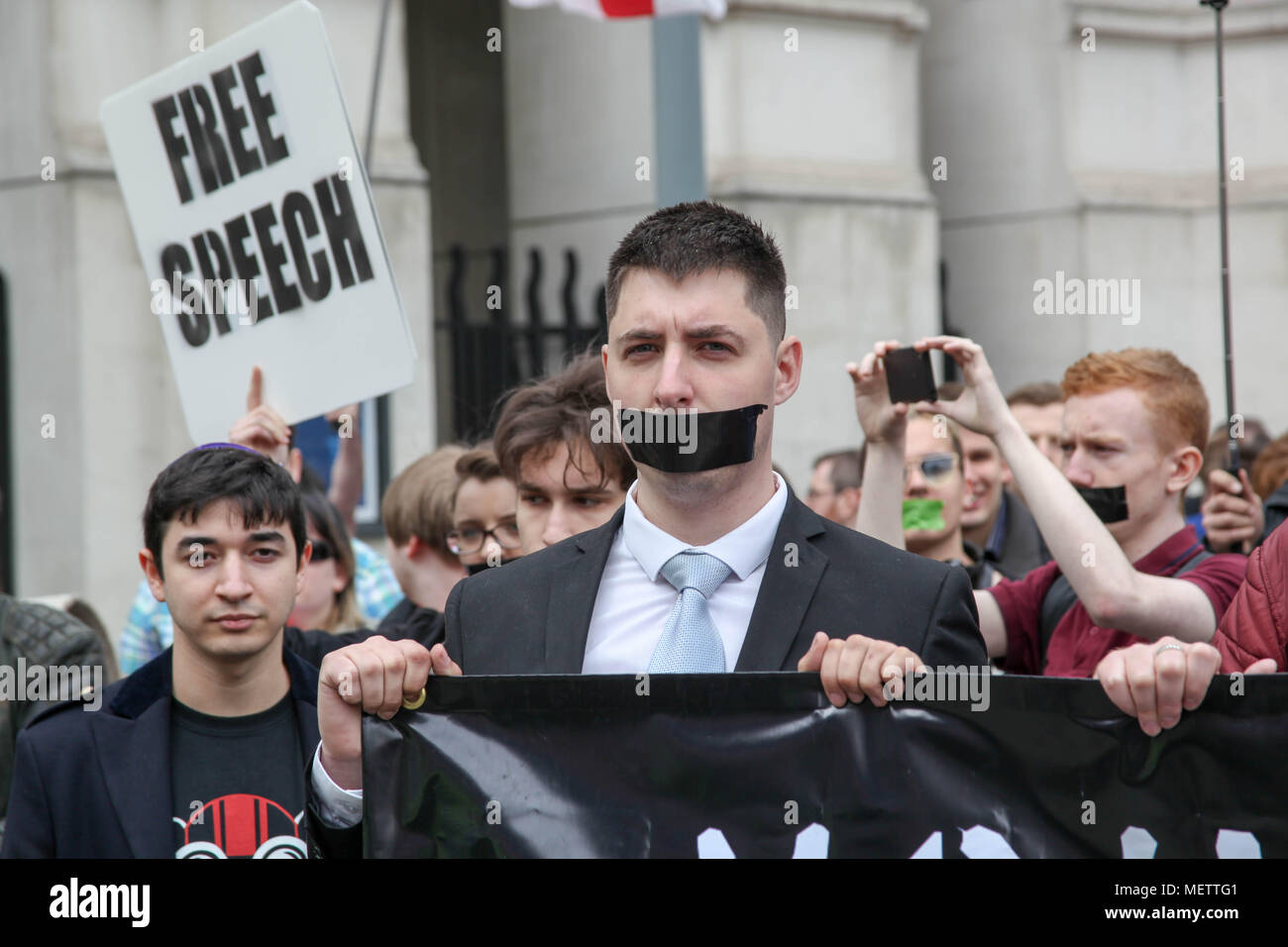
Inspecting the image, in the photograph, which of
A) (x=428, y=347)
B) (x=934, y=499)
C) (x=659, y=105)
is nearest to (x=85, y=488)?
(x=428, y=347)

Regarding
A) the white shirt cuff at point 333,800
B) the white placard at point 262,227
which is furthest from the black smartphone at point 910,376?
the white shirt cuff at point 333,800

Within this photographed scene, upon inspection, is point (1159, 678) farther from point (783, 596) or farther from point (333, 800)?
point (333, 800)

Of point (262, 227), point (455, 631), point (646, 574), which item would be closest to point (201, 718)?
point (455, 631)

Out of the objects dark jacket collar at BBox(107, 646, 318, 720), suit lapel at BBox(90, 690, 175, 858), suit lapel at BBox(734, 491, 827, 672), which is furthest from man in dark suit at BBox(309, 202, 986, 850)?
dark jacket collar at BBox(107, 646, 318, 720)

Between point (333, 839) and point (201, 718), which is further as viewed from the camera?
point (201, 718)

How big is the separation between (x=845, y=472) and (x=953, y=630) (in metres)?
3.77

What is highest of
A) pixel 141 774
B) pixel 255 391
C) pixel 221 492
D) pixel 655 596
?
pixel 255 391

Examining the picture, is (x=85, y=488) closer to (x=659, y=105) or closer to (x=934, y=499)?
(x=659, y=105)

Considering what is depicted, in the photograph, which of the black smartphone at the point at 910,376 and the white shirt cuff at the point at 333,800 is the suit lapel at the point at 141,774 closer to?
the white shirt cuff at the point at 333,800

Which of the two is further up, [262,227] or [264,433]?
[262,227]

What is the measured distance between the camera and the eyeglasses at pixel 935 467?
209 inches

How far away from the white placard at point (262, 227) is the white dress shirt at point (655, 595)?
1.69m

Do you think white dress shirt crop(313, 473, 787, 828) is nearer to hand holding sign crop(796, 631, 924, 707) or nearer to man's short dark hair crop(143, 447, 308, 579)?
hand holding sign crop(796, 631, 924, 707)

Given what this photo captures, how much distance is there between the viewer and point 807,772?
2.65 meters
